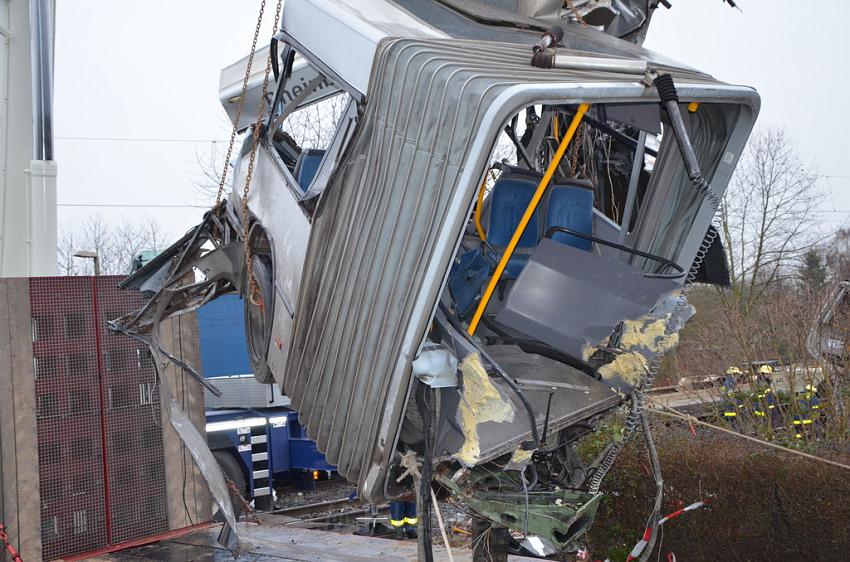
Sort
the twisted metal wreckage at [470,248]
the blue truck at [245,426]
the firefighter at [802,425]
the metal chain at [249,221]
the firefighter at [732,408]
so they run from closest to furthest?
the twisted metal wreckage at [470,248] < the metal chain at [249,221] < the firefighter at [802,425] < the firefighter at [732,408] < the blue truck at [245,426]

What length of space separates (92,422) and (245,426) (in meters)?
3.72

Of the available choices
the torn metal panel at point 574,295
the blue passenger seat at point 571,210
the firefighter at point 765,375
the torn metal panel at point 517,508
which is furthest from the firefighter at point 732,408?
the torn metal panel at point 574,295

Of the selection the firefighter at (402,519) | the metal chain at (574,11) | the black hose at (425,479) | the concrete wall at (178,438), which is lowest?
the firefighter at (402,519)

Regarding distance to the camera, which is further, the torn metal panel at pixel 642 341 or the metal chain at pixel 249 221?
the metal chain at pixel 249 221

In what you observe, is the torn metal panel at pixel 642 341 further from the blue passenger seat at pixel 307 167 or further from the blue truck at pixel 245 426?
the blue truck at pixel 245 426

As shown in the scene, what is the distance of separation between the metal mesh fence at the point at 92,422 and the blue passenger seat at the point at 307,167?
15.0ft

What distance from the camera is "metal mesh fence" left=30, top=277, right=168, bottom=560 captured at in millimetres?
8625

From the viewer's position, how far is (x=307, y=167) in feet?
17.6

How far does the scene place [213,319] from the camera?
14.0 metres

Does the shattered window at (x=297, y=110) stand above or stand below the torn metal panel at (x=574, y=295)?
above

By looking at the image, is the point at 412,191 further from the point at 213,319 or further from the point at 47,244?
the point at 213,319

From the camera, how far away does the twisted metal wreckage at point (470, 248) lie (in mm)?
3957

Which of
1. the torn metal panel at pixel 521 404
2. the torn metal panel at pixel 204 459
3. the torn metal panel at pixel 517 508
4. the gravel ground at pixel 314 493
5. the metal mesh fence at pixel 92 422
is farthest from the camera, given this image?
the gravel ground at pixel 314 493

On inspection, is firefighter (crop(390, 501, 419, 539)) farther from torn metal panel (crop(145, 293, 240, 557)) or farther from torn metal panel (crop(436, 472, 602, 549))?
torn metal panel (crop(436, 472, 602, 549))
